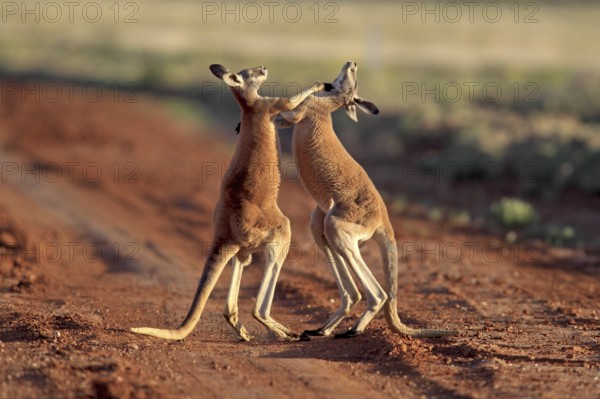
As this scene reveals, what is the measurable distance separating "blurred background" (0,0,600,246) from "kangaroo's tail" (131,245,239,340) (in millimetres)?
6466

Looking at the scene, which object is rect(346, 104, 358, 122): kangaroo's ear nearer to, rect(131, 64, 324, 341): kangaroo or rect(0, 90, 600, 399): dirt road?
rect(131, 64, 324, 341): kangaroo

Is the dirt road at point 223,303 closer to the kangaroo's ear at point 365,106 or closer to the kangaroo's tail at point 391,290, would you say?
the kangaroo's tail at point 391,290

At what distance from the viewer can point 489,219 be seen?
1503 centimetres

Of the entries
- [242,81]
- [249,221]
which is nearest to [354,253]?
[249,221]

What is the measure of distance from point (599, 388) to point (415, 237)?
6.72 m

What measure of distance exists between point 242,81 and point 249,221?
1.21 m

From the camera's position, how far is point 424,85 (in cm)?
3244

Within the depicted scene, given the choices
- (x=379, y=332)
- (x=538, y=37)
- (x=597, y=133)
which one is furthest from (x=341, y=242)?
(x=538, y=37)

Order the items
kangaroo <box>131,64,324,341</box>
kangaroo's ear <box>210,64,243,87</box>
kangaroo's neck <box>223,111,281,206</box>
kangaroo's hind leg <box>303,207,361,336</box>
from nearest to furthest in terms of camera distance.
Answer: kangaroo <box>131,64,324,341</box> → kangaroo's neck <box>223,111,281,206</box> → kangaroo's ear <box>210,64,243,87</box> → kangaroo's hind leg <box>303,207,361,336</box>

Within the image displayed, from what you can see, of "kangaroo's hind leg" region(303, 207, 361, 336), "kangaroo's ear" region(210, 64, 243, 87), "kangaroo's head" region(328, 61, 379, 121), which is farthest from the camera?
"kangaroo's head" region(328, 61, 379, 121)

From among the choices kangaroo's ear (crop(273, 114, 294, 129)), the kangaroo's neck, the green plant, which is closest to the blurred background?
the green plant

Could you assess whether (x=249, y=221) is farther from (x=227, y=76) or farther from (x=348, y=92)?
(x=348, y=92)

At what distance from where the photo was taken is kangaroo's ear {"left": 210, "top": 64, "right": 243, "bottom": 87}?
8.09 metres

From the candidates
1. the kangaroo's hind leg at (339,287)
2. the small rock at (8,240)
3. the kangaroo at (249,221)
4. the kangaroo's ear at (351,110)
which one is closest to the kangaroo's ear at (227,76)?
the kangaroo at (249,221)
